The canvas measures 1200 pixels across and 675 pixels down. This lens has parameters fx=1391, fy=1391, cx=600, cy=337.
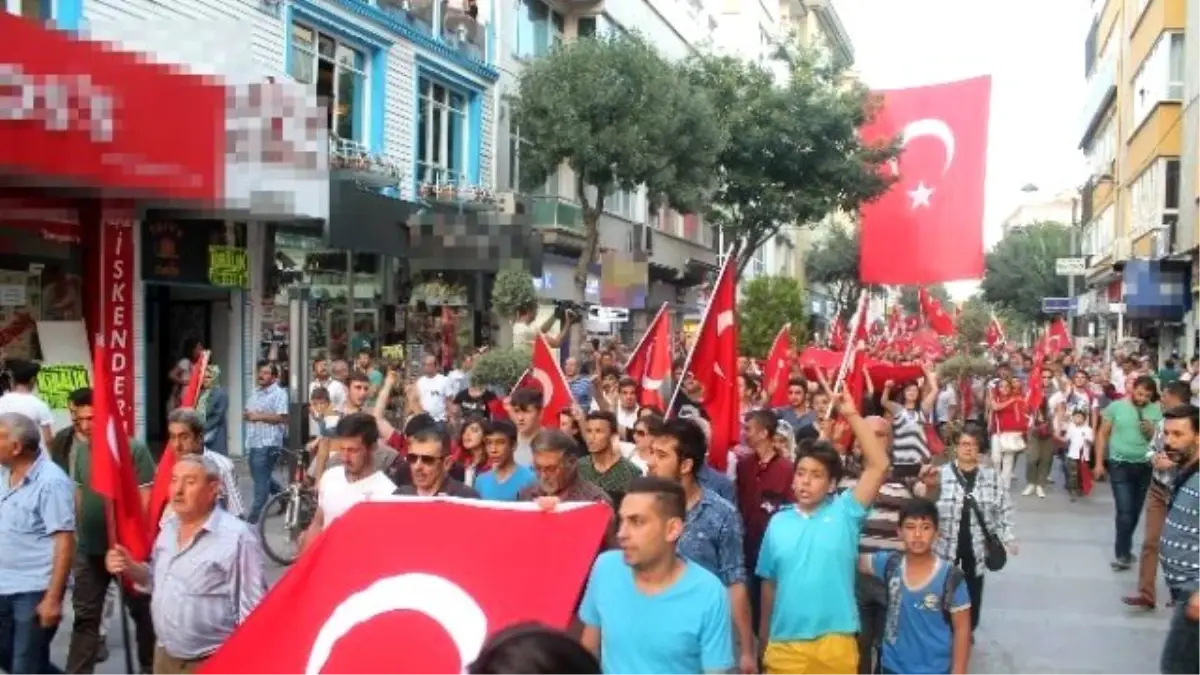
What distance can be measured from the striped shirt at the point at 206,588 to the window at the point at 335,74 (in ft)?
50.8

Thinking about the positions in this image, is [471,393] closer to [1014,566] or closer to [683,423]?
[1014,566]

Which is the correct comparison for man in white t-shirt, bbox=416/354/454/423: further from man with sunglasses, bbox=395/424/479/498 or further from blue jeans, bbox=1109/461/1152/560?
man with sunglasses, bbox=395/424/479/498

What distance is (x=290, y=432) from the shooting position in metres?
14.1

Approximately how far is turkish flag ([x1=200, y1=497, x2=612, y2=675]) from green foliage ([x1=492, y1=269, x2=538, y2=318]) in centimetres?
1904

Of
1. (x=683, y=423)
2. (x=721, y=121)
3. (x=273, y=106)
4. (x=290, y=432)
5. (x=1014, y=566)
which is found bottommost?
(x=1014, y=566)

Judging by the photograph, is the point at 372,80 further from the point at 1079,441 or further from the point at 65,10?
the point at 1079,441

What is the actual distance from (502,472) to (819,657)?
242 cm

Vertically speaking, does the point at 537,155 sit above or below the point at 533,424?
above

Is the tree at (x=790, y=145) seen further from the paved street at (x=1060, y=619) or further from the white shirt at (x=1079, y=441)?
the paved street at (x=1060, y=619)

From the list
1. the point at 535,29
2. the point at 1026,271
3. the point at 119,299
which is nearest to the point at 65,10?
the point at 119,299

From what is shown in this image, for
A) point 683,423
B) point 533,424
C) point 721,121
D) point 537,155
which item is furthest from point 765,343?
point 683,423

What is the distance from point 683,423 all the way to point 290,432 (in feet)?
28.9

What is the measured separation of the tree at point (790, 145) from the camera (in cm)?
3400

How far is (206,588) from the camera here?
5121 mm
